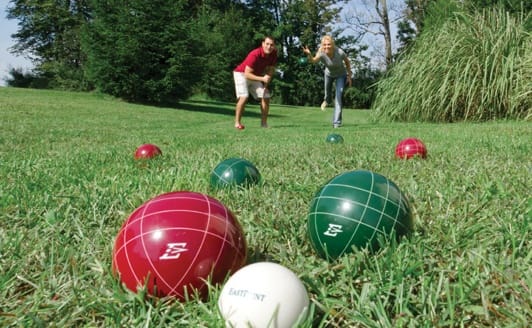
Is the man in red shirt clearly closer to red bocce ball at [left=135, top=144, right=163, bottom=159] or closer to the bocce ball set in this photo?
red bocce ball at [left=135, top=144, right=163, bottom=159]

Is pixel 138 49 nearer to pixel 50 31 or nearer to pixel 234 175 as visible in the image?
pixel 234 175

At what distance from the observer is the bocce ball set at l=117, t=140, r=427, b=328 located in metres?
1.14

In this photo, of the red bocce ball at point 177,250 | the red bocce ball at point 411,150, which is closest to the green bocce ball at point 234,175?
the red bocce ball at point 177,250

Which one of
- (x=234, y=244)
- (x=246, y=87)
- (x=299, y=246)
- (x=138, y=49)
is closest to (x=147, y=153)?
(x=299, y=246)

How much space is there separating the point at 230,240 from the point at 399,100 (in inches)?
408

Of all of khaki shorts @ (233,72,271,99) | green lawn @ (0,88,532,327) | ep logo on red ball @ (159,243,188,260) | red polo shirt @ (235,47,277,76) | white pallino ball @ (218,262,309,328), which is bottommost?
green lawn @ (0,88,532,327)

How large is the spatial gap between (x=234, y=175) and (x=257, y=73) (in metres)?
6.43

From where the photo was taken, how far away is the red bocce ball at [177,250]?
4.39ft

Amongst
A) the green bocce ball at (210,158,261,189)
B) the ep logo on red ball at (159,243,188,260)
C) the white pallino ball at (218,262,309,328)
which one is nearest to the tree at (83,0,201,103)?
the green bocce ball at (210,158,261,189)

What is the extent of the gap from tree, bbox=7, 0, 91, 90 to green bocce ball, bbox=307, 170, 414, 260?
122 ft

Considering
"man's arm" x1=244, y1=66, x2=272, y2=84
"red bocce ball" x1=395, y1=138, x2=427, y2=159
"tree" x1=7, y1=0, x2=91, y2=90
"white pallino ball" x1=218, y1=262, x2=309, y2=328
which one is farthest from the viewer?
"tree" x1=7, y1=0, x2=91, y2=90

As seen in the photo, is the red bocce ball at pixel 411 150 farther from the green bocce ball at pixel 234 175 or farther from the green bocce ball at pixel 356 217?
the green bocce ball at pixel 356 217

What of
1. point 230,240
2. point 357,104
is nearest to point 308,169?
point 230,240

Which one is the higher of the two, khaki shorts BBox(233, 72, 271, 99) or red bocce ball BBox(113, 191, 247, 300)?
khaki shorts BBox(233, 72, 271, 99)
